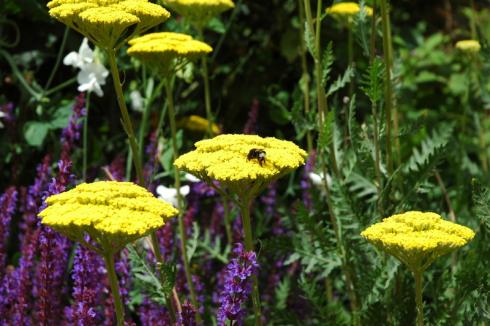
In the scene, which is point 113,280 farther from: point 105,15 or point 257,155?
point 105,15

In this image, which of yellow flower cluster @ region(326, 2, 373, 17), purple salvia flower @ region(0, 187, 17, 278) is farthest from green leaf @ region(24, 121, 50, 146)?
yellow flower cluster @ region(326, 2, 373, 17)

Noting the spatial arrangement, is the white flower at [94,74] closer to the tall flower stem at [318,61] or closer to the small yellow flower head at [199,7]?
the small yellow flower head at [199,7]

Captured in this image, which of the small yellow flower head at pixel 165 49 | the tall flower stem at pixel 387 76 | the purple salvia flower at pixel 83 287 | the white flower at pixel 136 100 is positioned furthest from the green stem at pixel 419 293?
the white flower at pixel 136 100

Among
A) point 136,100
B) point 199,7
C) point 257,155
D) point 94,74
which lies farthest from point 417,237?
point 136,100

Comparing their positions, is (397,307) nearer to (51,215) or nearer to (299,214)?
(299,214)

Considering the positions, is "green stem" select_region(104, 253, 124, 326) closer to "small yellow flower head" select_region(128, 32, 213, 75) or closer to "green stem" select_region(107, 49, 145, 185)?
"green stem" select_region(107, 49, 145, 185)
